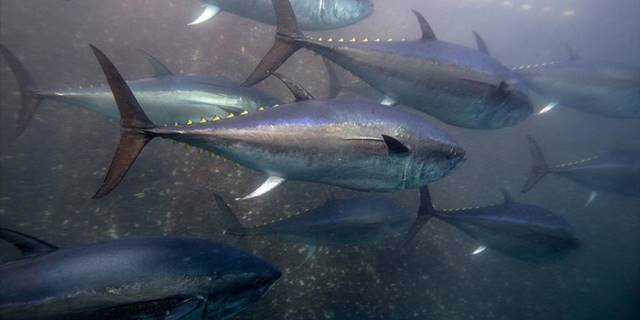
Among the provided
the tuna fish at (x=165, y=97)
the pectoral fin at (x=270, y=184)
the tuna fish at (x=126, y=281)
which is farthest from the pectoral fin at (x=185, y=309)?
the tuna fish at (x=165, y=97)

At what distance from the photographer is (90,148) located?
4453mm

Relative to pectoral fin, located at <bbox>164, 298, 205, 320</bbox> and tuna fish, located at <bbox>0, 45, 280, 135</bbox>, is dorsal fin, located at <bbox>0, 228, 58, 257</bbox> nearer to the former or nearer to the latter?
pectoral fin, located at <bbox>164, 298, 205, 320</bbox>

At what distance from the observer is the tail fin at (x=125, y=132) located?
189 cm

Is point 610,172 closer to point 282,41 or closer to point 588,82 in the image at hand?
point 588,82

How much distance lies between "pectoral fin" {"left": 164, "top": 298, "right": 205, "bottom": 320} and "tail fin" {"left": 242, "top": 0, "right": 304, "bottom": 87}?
152cm

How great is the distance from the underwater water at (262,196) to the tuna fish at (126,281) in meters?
0.68

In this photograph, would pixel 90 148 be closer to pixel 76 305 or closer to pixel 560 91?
pixel 76 305

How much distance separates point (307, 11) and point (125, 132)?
2691mm

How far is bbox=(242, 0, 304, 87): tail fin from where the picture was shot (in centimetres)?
259

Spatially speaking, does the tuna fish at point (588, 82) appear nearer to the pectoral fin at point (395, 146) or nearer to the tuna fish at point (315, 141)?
the tuna fish at point (315, 141)

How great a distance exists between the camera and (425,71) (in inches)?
118

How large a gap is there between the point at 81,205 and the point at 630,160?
834cm

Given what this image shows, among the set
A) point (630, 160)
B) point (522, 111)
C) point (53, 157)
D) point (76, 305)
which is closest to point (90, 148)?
point (53, 157)

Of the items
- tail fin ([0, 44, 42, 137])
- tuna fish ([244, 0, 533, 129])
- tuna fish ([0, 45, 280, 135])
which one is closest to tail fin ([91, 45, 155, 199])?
tuna fish ([244, 0, 533, 129])
